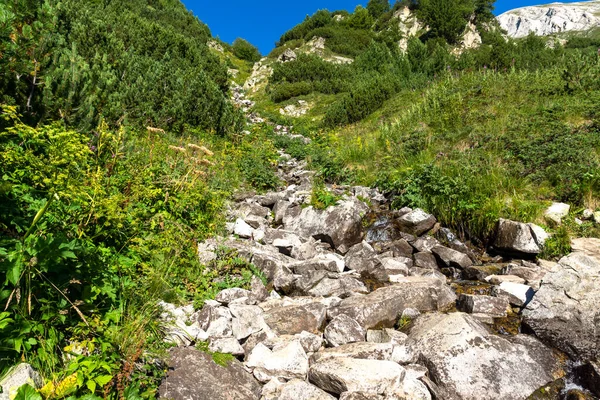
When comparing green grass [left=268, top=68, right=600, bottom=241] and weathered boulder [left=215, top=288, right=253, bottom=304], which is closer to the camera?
weathered boulder [left=215, top=288, right=253, bottom=304]

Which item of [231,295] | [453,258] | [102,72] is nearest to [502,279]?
[453,258]

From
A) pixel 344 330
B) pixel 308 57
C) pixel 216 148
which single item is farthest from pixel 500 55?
pixel 344 330

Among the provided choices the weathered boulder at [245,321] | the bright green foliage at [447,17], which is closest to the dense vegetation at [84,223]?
the weathered boulder at [245,321]

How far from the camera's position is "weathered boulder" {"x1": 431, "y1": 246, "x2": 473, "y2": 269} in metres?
6.25

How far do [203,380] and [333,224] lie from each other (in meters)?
4.61

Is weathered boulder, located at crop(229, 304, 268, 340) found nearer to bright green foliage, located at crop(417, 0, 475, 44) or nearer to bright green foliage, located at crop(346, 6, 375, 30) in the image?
bright green foliage, located at crop(417, 0, 475, 44)

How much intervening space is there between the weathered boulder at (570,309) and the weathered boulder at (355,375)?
206 cm

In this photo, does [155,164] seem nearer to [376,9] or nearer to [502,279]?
[502,279]

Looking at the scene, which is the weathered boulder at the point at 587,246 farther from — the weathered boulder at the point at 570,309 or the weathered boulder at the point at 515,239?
the weathered boulder at the point at 570,309

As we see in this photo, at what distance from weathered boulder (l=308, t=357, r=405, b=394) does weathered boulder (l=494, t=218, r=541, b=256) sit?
174 inches

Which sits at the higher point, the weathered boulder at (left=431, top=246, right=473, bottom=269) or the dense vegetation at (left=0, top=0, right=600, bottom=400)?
the dense vegetation at (left=0, top=0, right=600, bottom=400)

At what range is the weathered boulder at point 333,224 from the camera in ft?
23.2

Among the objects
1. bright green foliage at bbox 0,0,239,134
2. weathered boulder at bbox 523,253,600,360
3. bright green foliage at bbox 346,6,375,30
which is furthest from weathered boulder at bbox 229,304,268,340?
bright green foliage at bbox 346,6,375,30

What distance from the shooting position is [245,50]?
136ft
